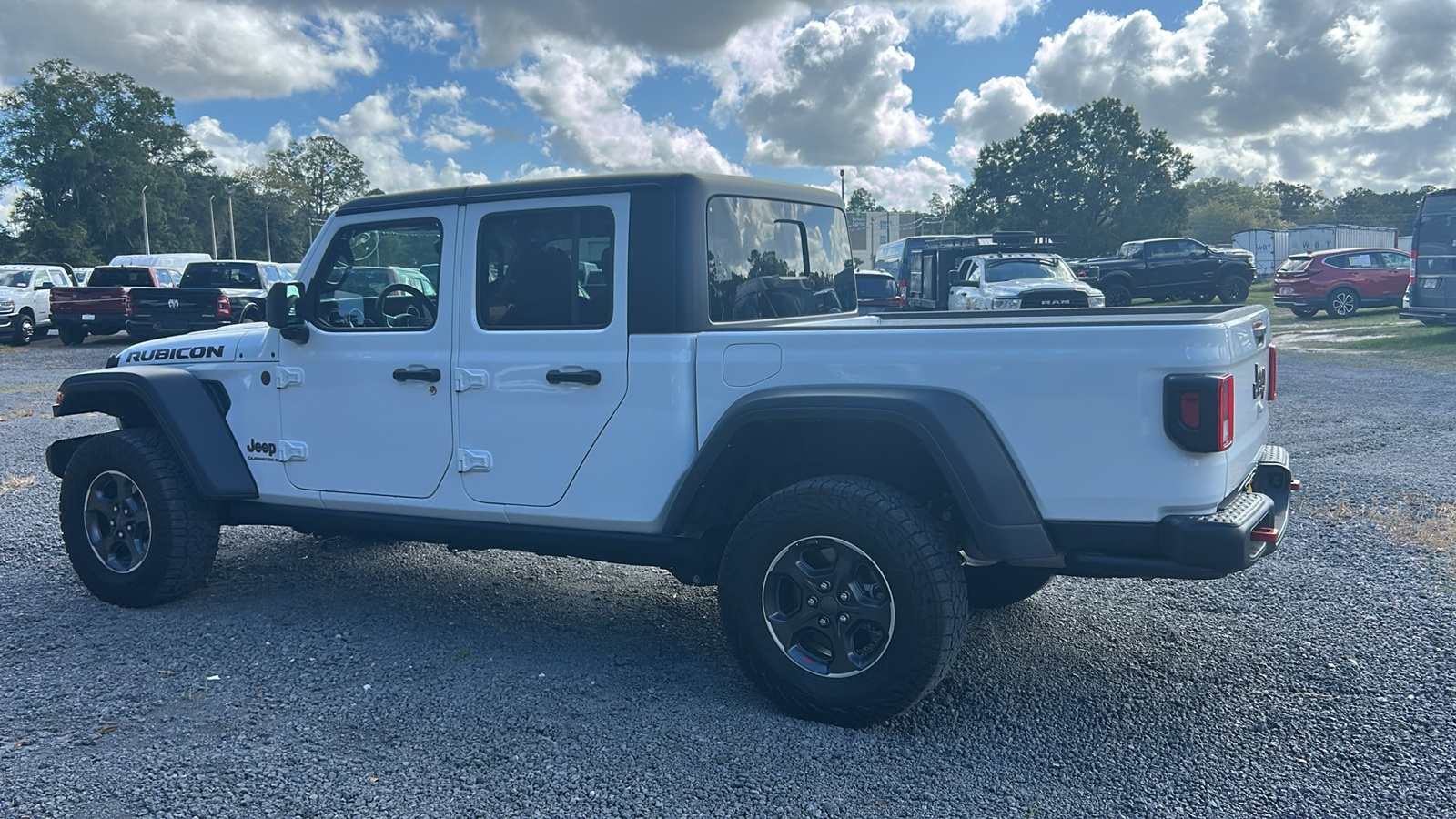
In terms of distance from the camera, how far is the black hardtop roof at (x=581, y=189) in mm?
3932

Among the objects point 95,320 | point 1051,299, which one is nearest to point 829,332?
point 1051,299

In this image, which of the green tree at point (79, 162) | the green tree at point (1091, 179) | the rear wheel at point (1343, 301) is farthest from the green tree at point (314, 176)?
the rear wheel at point (1343, 301)

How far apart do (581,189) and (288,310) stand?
150 centimetres

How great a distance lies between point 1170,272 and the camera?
2869cm

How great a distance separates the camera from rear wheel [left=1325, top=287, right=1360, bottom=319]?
79.2 feet

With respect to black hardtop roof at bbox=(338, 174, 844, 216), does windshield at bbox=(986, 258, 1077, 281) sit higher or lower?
higher

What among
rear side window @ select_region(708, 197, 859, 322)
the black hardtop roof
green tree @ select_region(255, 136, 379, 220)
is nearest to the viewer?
the black hardtop roof

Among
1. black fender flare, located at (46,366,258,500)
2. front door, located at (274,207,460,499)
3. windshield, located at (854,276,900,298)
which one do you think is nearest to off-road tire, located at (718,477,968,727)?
front door, located at (274,207,460,499)

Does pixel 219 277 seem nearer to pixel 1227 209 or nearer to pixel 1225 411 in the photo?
pixel 1225 411

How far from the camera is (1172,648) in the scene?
167 inches

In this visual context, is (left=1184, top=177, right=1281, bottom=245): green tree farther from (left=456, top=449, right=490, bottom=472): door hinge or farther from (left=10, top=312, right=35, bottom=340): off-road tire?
(left=456, top=449, right=490, bottom=472): door hinge

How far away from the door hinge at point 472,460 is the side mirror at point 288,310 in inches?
39.2

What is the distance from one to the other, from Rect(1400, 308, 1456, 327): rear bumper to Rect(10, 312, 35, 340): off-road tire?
91.4 ft

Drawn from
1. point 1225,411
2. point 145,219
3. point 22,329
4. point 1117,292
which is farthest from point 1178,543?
point 145,219
